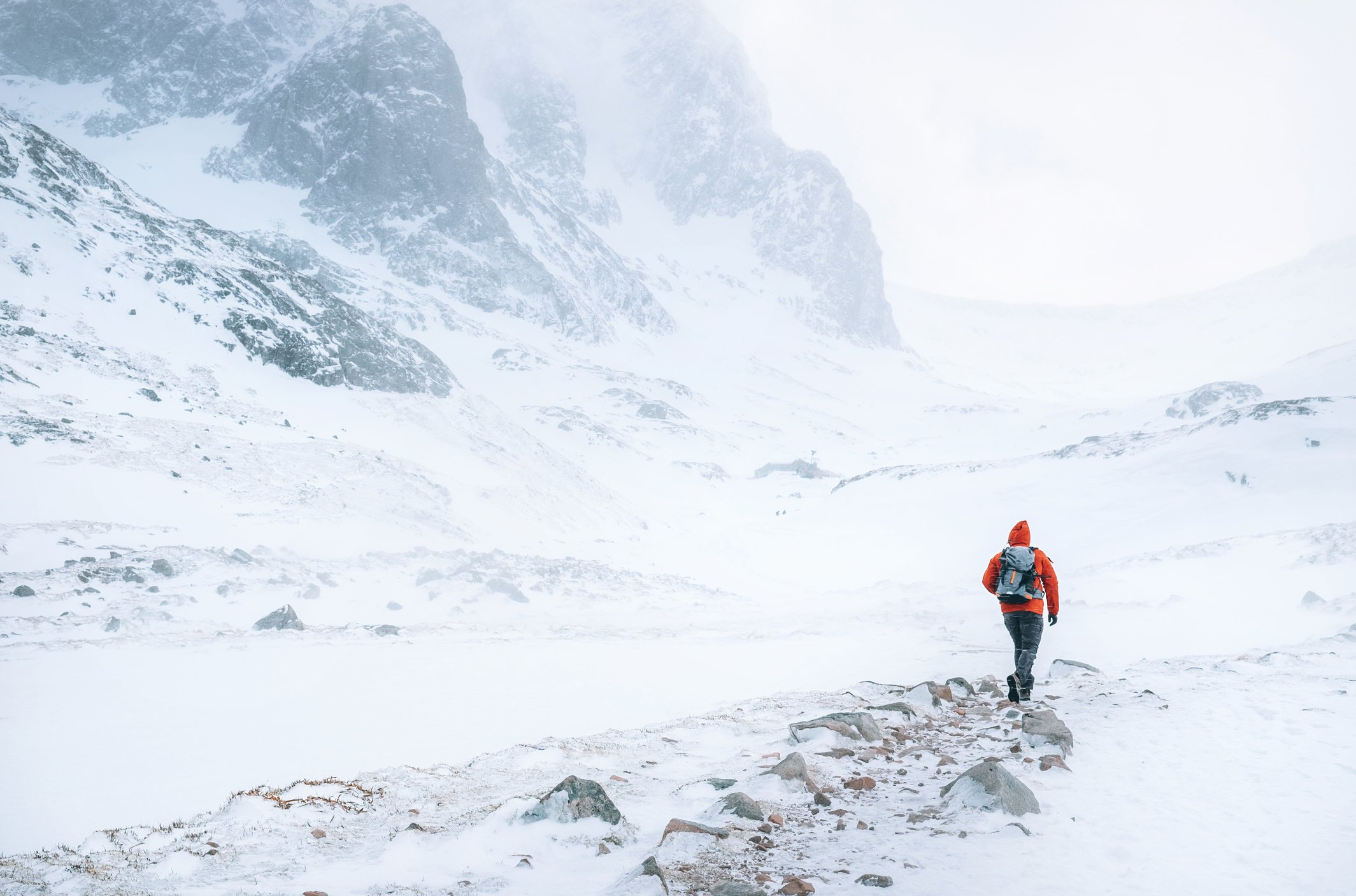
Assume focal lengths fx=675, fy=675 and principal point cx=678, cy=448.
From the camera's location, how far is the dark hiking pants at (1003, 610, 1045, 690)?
850 cm

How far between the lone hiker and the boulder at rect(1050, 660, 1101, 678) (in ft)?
9.19

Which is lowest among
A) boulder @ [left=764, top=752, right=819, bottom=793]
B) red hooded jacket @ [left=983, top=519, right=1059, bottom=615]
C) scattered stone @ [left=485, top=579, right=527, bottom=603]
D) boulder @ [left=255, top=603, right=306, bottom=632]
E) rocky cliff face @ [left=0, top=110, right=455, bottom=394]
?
boulder @ [left=255, top=603, right=306, bottom=632]

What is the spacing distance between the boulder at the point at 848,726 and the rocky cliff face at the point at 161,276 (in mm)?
28961

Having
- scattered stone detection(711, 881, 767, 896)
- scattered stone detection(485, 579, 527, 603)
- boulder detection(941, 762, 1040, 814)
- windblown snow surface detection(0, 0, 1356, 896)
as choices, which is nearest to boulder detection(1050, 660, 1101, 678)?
windblown snow surface detection(0, 0, 1356, 896)

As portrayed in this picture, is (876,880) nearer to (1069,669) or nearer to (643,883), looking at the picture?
(643,883)

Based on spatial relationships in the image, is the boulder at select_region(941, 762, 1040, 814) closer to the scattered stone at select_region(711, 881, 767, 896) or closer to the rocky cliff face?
the scattered stone at select_region(711, 881, 767, 896)

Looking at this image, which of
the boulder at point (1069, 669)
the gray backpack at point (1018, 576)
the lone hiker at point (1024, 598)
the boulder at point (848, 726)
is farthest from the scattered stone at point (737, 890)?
the boulder at point (1069, 669)

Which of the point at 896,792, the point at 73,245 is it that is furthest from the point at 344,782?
the point at 73,245

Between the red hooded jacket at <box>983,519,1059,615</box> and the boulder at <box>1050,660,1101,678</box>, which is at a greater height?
the red hooded jacket at <box>983,519,1059,615</box>

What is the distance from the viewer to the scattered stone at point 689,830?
4.56 meters

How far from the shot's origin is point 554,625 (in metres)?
17.5

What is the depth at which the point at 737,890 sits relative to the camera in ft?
12.1

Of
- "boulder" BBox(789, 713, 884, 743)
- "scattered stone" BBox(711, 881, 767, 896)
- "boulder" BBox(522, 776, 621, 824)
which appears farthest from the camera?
"boulder" BBox(789, 713, 884, 743)

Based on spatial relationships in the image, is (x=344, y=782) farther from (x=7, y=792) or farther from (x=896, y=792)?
(x=896, y=792)
